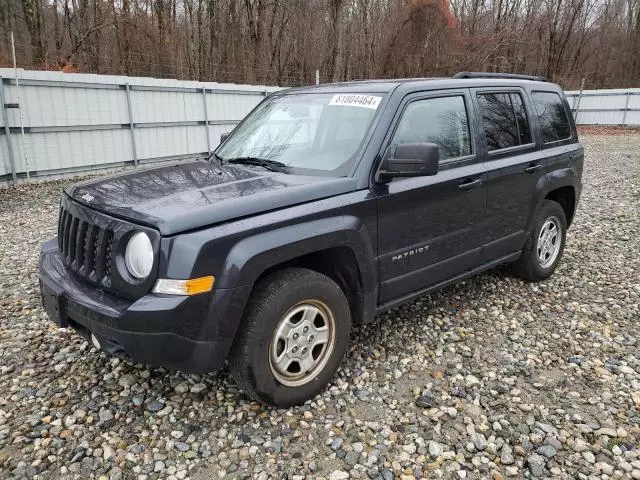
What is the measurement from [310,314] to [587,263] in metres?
4.03

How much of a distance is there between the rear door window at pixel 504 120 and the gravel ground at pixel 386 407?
1441 mm

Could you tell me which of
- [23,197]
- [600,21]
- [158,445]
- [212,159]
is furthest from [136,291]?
[600,21]

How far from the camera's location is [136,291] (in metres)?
2.57

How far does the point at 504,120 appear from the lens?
431cm

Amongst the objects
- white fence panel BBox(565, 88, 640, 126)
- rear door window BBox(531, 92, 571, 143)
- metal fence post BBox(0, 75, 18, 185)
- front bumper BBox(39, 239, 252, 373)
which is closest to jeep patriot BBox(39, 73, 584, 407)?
front bumper BBox(39, 239, 252, 373)

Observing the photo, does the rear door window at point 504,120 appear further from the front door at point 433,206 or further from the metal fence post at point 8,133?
the metal fence post at point 8,133

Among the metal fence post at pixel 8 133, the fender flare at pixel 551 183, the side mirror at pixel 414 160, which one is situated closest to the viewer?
the side mirror at pixel 414 160

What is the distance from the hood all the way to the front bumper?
0.38m

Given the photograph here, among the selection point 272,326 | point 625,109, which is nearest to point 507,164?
point 272,326

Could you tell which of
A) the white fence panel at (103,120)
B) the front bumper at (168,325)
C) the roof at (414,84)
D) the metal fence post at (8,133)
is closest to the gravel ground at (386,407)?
the front bumper at (168,325)

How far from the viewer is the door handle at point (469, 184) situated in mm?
3754

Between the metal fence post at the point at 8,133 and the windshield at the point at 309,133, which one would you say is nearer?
the windshield at the point at 309,133

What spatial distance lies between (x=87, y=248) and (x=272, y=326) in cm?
113

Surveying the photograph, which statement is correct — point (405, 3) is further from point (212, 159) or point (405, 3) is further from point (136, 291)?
point (136, 291)
